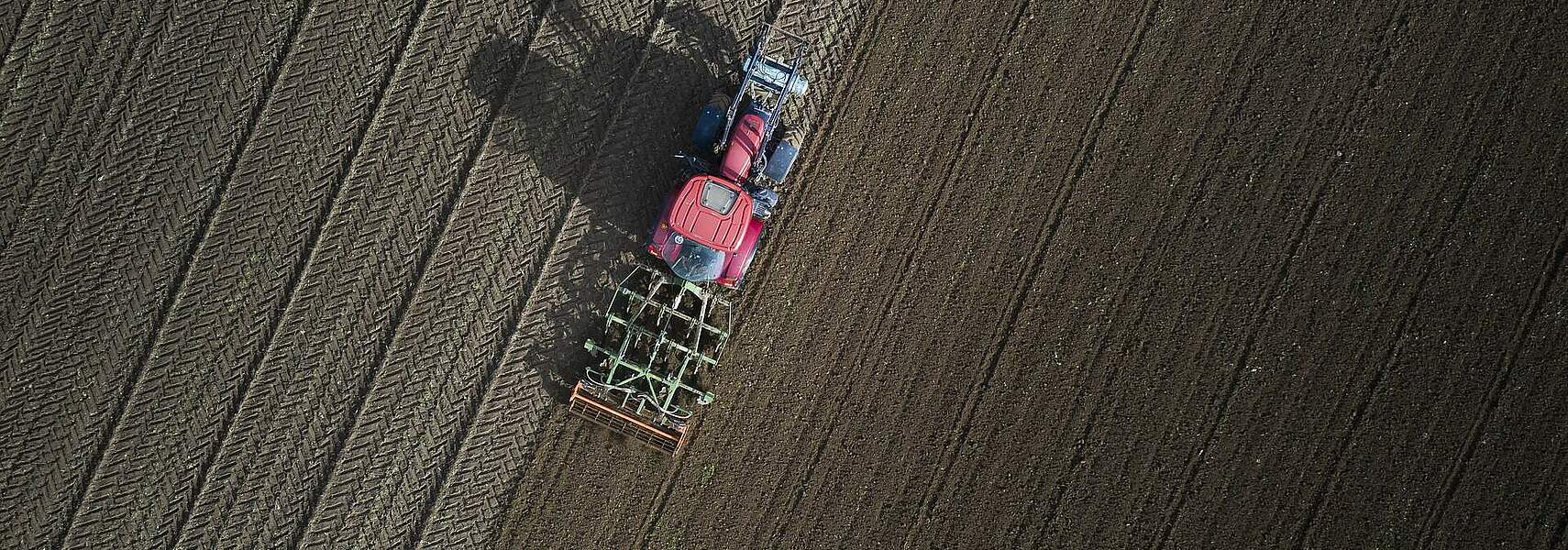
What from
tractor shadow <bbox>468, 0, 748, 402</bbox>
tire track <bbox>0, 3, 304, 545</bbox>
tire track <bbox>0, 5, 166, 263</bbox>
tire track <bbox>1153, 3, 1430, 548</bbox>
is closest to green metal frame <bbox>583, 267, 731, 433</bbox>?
tractor shadow <bbox>468, 0, 748, 402</bbox>

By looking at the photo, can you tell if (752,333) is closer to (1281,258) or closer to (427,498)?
(427,498)

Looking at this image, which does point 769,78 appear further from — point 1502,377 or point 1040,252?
point 1502,377

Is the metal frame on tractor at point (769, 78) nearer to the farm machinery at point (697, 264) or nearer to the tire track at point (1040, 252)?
the farm machinery at point (697, 264)

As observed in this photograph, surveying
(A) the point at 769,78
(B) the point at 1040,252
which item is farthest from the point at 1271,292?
(A) the point at 769,78

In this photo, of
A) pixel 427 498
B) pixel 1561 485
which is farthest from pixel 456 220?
A: pixel 1561 485

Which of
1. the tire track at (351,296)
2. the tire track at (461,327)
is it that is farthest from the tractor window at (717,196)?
the tire track at (351,296)

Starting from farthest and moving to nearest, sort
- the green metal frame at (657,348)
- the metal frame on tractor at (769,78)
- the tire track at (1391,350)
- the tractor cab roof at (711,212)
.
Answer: the tire track at (1391,350)
the green metal frame at (657,348)
the metal frame on tractor at (769,78)
the tractor cab roof at (711,212)

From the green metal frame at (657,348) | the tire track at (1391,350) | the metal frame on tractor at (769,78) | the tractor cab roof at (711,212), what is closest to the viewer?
the tractor cab roof at (711,212)
